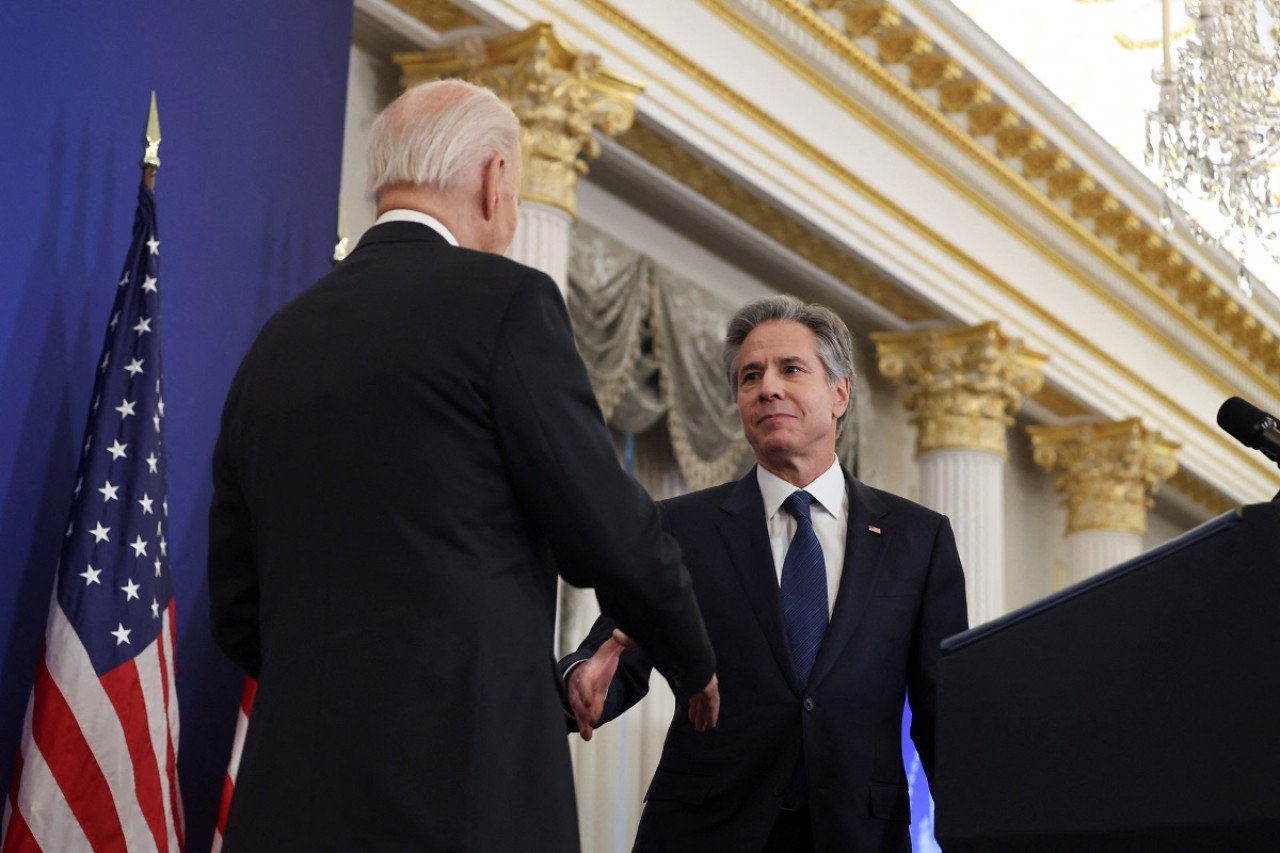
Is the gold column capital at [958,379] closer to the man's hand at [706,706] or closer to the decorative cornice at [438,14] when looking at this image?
the decorative cornice at [438,14]

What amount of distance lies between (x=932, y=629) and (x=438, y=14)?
438 centimetres

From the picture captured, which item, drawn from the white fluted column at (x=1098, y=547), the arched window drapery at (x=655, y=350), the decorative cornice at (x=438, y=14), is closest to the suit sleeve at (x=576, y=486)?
the decorative cornice at (x=438, y=14)

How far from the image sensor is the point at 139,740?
3758 mm

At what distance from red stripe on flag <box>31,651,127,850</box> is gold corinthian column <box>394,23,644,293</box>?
320 centimetres

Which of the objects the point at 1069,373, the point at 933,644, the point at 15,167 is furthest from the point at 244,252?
the point at 1069,373

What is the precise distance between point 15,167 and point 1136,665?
3.02m

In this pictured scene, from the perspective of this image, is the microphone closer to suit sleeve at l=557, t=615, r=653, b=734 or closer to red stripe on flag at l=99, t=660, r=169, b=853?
suit sleeve at l=557, t=615, r=653, b=734

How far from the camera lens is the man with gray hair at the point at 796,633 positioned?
9.02 ft

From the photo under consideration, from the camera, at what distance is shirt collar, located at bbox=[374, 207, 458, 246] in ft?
7.34

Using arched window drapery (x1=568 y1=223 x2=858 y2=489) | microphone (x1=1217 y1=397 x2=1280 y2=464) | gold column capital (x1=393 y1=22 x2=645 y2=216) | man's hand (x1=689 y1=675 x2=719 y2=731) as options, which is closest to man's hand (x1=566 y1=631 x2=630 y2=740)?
man's hand (x1=689 y1=675 x2=719 y2=731)

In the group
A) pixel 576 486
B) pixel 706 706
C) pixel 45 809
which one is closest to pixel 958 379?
Result: pixel 45 809

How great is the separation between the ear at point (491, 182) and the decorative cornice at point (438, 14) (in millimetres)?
4410

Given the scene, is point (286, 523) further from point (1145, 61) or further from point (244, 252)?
point (1145, 61)

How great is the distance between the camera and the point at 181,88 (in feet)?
14.5
